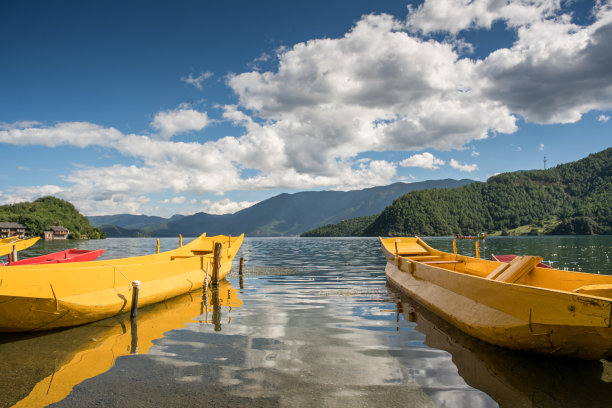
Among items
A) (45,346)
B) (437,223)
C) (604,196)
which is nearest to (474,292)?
(45,346)

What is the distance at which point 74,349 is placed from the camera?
353 inches

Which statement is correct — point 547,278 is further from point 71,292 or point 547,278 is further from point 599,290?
point 71,292

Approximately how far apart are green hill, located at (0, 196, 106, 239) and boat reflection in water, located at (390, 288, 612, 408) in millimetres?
177733

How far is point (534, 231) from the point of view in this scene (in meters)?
170

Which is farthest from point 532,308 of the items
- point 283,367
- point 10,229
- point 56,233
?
point 56,233

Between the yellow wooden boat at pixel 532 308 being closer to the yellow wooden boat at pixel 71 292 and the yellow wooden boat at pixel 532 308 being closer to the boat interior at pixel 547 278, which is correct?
the boat interior at pixel 547 278

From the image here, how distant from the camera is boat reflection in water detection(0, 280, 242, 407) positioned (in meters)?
6.55

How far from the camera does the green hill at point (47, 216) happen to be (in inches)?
5812

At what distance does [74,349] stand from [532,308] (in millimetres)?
11007

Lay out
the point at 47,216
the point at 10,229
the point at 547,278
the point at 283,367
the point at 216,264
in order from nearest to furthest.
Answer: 1. the point at 283,367
2. the point at 547,278
3. the point at 216,264
4. the point at 10,229
5. the point at 47,216

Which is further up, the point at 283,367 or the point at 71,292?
the point at 71,292

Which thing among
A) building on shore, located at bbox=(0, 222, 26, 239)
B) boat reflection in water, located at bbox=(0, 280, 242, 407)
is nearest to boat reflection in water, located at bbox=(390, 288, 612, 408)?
boat reflection in water, located at bbox=(0, 280, 242, 407)

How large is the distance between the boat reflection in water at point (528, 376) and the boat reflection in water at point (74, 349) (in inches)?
292

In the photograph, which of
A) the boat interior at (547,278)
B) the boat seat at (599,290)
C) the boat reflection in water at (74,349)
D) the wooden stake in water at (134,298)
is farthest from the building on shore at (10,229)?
the boat seat at (599,290)
